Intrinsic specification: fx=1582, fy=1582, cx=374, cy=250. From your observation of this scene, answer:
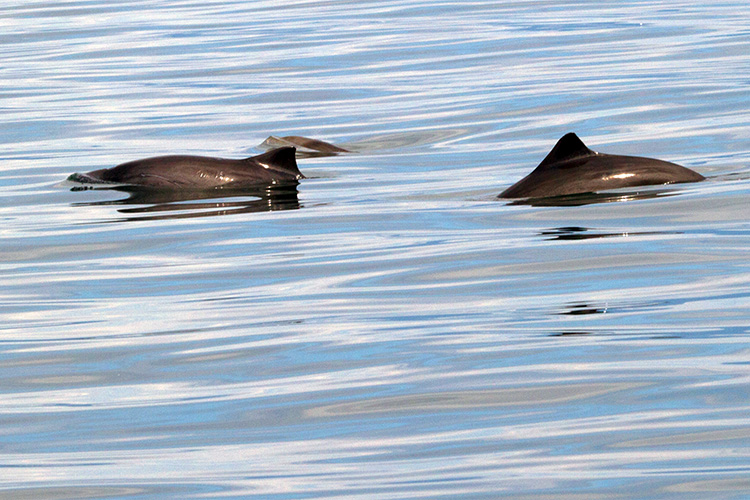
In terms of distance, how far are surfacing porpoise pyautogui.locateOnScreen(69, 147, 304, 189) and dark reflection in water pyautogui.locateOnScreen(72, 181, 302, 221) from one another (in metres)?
0.12

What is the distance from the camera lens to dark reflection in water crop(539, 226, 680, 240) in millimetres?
9750

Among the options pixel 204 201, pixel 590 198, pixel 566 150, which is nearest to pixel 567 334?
pixel 590 198

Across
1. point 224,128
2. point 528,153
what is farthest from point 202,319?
point 224,128

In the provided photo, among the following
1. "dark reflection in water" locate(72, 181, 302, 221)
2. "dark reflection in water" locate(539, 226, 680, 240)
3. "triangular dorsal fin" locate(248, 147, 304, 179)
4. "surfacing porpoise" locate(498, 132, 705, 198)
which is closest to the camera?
"dark reflection in water" locate(539, 226, 680, 240)

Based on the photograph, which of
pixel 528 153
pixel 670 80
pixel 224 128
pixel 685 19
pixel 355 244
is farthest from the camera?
pixel 685 19

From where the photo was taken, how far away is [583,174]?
1159cm

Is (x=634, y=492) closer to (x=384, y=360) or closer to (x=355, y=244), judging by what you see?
(x=384, y=360)

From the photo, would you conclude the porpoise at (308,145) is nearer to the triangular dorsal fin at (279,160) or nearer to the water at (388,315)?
the water at (388,315)

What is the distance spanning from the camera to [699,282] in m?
8.46

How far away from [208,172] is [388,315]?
17.9ft

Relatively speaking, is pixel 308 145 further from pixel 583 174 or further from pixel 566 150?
pixel 583 174

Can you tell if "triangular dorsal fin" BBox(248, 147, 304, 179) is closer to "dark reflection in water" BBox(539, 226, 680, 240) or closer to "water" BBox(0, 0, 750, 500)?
"water" BBox(0, 0, 750, 500)

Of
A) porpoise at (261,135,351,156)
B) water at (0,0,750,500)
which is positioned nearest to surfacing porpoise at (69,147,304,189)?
A: water at (0,0,750,500)

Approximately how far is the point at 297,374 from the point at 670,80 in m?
14.0
